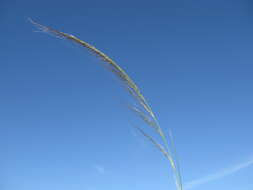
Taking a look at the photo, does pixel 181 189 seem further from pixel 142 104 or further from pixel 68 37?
pixel 68 37

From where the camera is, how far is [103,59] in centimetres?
190

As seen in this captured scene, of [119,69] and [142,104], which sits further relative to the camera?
[142,104]

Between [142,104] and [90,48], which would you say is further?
[142,104]

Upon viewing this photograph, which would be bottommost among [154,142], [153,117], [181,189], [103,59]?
[181,189]

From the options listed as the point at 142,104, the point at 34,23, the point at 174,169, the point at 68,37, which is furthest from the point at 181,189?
the point at 34,23

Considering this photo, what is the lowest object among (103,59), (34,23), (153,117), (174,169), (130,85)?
(174,169)

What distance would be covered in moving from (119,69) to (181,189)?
2.90ft

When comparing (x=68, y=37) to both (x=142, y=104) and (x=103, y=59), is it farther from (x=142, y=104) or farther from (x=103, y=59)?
(x=142, y=104)

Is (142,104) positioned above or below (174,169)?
above

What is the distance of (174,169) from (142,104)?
1.63 feet

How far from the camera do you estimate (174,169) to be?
192 cm

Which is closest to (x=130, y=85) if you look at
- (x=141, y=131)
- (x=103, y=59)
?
(x=103, y=59)

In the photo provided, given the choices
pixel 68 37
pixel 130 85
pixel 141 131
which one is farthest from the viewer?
pixel 141 131

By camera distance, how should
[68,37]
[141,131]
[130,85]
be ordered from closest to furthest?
[68,37] < [130,85] < [141,131]
